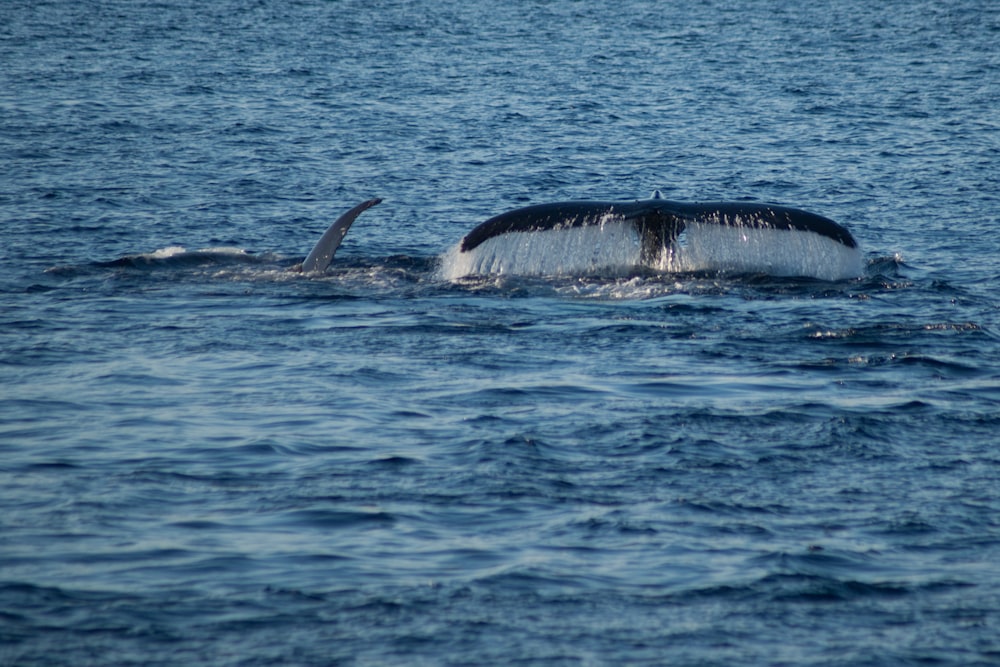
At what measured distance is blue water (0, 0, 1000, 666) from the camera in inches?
295

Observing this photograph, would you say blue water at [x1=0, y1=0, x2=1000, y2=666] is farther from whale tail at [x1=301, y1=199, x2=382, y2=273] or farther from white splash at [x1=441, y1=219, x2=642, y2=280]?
whale tail at [x1=301, y1=199, x2=382, y2=273]

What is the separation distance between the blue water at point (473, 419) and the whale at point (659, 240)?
0.23m

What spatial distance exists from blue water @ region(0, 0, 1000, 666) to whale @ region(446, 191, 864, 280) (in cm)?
23

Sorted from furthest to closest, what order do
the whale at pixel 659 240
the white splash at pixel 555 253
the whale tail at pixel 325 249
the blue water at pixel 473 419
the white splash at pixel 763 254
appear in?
the whale tail at pixel 325 249
the white splash at pixel 555 253
the white splash at pixel 763 254
the whale at pixel 659 240
the blue water at pixel 473 419

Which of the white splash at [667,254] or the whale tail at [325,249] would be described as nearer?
the white splash at [667,254]

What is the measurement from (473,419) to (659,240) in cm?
539

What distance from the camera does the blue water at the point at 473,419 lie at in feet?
24.6

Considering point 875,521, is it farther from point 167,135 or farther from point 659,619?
point 167,135

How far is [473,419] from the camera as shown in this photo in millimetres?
10922

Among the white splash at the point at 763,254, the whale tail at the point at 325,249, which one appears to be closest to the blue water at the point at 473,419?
the white splash at the point at 763,254

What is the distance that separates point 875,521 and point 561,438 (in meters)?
2.49

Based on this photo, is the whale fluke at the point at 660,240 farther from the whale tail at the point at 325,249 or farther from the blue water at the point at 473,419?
the whale tail at the point at 325,249

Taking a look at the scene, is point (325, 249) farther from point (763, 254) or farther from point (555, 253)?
point (763, 254)

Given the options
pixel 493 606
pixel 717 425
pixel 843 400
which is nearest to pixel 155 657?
pixel 493 606
